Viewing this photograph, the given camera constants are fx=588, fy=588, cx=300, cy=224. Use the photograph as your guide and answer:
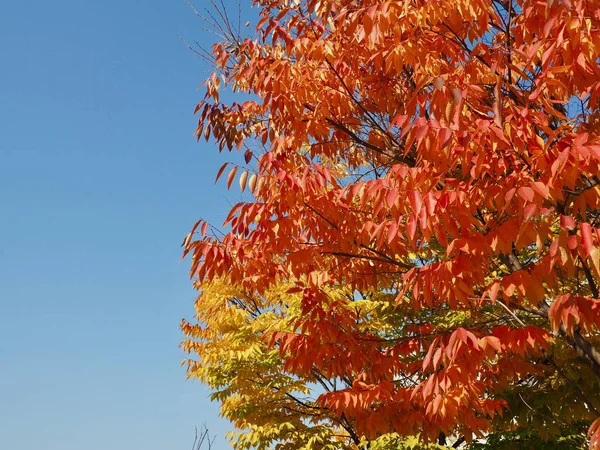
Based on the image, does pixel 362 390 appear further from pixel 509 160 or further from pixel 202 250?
pixel 509 160

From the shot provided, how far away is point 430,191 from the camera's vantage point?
4.05 metres

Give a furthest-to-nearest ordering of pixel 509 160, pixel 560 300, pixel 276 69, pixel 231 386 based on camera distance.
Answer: pixel 231 386 → pixel 276 69 → pixel 509 160 → pixel 560 300

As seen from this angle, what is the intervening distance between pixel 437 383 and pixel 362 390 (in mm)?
1585

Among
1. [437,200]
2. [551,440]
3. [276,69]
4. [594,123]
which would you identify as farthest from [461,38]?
[551,440]

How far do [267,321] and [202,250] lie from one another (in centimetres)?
750

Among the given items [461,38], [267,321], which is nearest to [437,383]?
[461,38]

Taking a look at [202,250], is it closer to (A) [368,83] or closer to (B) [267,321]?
(A) [368,83]

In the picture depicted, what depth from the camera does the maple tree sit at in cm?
404

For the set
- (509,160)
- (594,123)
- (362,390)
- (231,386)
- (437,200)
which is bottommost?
(362,390)

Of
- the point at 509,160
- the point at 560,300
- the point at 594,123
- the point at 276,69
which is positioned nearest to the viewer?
the point at 560,300

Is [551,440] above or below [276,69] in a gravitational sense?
below

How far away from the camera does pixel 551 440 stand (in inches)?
379

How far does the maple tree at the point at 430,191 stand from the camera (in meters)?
4.04

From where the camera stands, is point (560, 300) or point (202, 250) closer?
point (560, 300)
